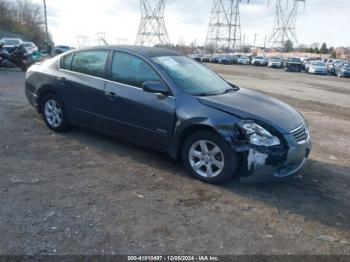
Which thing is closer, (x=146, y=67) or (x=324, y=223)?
(x=324, y=223)

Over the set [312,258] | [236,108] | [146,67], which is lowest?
[312,258]

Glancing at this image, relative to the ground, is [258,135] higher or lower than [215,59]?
higher

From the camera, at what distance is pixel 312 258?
3219 millimetres

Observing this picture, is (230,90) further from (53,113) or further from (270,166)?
(53,113)

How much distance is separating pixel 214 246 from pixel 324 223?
4.38 ft

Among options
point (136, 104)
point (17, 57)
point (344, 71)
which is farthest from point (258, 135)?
point (344, 71)

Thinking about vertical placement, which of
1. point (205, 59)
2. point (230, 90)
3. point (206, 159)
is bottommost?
point (205, 59)

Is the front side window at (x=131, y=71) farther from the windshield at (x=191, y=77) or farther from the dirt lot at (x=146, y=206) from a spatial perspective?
the dirt lot at (x=146, y=206)

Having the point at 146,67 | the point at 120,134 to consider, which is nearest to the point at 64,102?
the point at 120,134

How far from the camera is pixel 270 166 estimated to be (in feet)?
14.3

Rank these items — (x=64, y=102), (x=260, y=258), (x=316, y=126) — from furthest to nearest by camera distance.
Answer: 1. (x=316, y=126)
2. (x=64, y=102)
3. (x=260, y=258)

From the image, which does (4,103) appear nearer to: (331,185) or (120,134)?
(120,134)

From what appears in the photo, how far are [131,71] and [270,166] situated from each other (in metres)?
2.42

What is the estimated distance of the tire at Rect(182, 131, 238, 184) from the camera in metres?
4.43
